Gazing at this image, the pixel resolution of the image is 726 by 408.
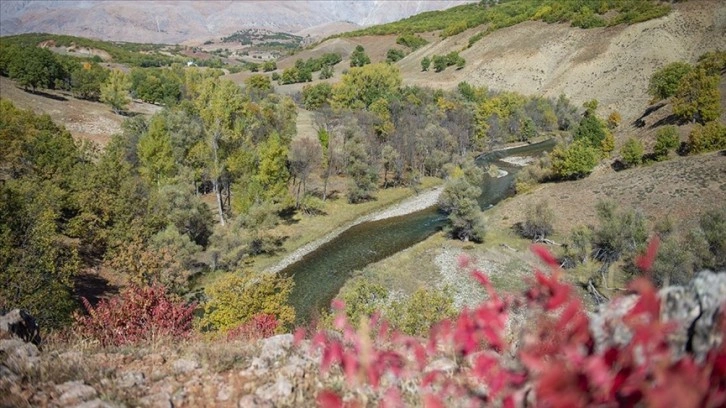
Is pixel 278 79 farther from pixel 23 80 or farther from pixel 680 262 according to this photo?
pixel 680 262

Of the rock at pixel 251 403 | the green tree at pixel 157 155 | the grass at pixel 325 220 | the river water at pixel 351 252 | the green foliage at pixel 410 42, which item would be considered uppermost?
the green foliage at pixel 410 42

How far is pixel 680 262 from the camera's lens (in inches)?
1070

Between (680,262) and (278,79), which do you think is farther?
(278,79)

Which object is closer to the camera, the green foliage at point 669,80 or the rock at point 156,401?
the rock at point 156,401

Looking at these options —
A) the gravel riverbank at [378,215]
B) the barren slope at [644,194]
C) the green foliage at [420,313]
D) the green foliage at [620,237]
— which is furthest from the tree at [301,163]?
the green foliage at [620,237]

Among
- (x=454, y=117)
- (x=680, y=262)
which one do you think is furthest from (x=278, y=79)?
(x=680, y=262)

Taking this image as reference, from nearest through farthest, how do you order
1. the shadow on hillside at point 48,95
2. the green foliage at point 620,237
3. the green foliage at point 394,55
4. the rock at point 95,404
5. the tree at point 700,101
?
the rock at point 95,404 → the green foliage at point 620,237 → the tree at point 700,101 → the shadow on hillside at point 48,95 → the green foliage at point 394,55

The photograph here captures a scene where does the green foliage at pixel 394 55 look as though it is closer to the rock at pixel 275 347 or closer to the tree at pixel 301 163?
the tree at pixel 301 163

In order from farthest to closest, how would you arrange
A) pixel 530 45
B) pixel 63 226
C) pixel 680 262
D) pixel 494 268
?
pixel 530 45
pixel 63 226
pixel 494 268
pixel 680 262

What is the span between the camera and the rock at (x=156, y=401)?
6.26m

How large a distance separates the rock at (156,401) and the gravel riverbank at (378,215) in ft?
112

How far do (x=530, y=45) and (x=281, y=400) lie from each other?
145 meters

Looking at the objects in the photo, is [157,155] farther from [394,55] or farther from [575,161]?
[394,55]

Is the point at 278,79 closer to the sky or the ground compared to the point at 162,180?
closer to the sky
